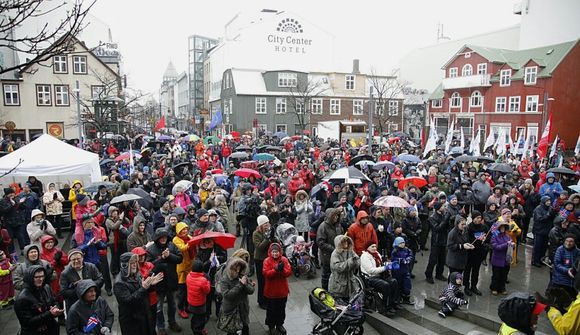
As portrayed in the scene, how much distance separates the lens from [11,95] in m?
36.8

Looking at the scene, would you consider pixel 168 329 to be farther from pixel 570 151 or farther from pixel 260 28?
pixel 260 28

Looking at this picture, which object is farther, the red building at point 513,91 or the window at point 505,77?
the window at point 505,77

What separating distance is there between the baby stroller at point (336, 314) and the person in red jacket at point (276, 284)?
575mm

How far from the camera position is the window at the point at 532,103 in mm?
36031

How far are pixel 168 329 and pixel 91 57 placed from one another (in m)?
37.9

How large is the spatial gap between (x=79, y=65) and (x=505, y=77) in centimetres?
3986

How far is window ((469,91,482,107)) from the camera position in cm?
4175

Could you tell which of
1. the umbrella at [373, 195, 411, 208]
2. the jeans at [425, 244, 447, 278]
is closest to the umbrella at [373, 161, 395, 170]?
the umbrella at [373, 195, 411, 208]

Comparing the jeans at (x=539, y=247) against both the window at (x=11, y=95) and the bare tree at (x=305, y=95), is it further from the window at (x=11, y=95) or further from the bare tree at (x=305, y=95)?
the window at (x=11, y=95)

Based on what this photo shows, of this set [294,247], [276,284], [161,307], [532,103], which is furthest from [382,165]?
[532,103]

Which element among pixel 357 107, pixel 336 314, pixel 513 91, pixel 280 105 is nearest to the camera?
pixel 336 314

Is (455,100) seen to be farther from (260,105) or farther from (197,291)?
(197,291)

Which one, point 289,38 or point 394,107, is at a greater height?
point 289,38

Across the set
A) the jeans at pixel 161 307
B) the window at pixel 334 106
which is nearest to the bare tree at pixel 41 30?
the jeans at pixel 161 307
